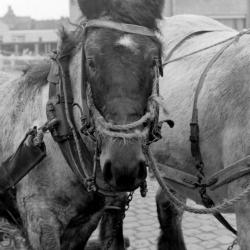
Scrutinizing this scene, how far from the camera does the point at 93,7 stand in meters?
2.21

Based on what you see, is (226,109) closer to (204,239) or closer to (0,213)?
(0,213)

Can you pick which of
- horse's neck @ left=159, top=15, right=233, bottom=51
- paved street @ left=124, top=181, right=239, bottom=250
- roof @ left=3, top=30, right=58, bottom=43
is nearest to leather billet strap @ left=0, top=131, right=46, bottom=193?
horse's neck @ left=159, top=15, right=233, bottom=51

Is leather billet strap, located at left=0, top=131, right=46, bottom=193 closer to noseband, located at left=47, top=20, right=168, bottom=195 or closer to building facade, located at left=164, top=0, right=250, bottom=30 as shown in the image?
noseband, located at left=47, top=20, right=168, bottom=195

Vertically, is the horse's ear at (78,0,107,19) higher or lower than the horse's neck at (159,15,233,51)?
higher

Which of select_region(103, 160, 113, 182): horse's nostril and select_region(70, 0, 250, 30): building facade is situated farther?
select_region(70, 0, 250, 30): building facade

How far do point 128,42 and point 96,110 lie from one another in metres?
0.36

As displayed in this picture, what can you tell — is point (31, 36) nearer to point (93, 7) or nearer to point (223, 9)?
point (223, 9)

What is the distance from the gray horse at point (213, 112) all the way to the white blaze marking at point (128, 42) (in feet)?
2.30

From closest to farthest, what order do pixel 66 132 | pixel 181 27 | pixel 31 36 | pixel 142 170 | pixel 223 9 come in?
pixel 142 170 → pixel 66 132 → pixel 181 27 → pixel 223 9 → pixel 31 36

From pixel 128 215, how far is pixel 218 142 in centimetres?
297

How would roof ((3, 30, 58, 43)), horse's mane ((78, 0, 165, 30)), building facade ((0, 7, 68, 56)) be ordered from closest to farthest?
horse's mane ((78, 0, 165, 30)) < building facade ((0, 7, 68, 56)) < roof ((3, 30, 58, 43))

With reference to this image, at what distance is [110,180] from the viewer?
199 cm

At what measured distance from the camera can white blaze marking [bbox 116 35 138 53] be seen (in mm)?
2072

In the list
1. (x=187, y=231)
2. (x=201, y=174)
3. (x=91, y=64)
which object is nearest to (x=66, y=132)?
(x=91, y=64)
